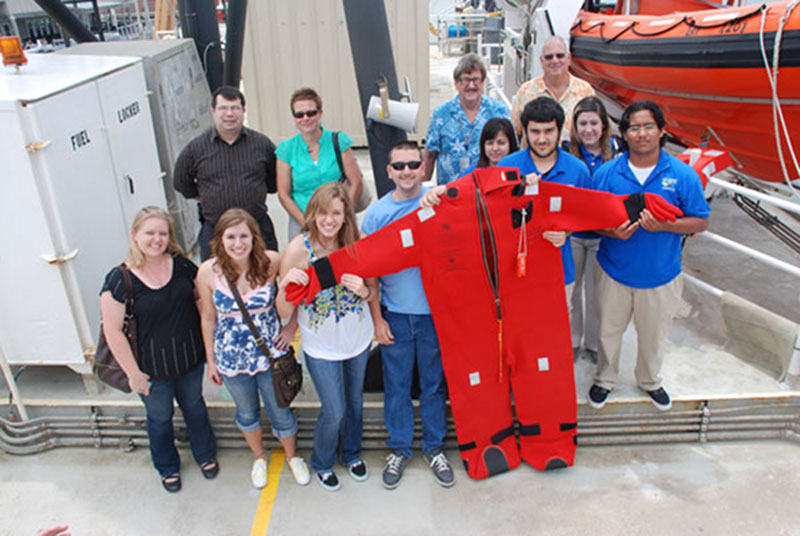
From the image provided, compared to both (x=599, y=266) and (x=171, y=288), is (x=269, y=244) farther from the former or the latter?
(x=599, y=266)

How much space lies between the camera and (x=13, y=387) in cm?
365

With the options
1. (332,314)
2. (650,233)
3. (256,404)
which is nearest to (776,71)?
(650,233)

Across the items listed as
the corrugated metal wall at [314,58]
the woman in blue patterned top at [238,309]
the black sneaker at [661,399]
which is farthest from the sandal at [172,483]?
the corrugated metal wall at [314,58]

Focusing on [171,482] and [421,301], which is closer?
[421,301]

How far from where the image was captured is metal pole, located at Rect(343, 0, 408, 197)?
3.70 m

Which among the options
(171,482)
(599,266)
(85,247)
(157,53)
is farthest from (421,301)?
(157,53)

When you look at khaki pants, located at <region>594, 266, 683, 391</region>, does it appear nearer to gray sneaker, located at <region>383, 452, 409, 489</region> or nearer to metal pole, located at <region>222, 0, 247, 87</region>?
gray sneaker, located at <region>383, 452, 409, 489</region>

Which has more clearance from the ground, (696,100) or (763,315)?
(696,100)

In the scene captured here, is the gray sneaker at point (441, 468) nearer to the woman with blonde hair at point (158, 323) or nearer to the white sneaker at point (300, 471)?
the white sneaker at point (300, 471)

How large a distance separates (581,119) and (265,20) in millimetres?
6092

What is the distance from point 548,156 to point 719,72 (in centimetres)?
242

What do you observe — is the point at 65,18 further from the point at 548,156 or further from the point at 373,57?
the point at 548,156

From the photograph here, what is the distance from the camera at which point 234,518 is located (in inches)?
130

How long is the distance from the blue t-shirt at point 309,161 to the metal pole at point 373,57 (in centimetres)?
27
